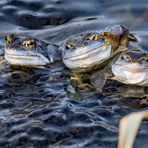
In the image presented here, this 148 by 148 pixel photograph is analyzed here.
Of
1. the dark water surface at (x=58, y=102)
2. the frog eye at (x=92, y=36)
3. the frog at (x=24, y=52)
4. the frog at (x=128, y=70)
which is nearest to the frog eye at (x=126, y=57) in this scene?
the frog at (x=128, y=70)

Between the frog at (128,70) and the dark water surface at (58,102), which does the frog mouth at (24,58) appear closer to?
the dark water surface at (58,102)

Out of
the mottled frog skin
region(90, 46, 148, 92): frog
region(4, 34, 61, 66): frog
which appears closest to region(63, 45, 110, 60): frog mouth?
the mottled frog skin

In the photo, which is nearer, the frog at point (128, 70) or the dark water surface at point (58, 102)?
the dark water surface at point (58, 102)

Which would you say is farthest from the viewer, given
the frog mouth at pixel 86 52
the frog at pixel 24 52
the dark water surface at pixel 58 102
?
the frog at pixel 24 52

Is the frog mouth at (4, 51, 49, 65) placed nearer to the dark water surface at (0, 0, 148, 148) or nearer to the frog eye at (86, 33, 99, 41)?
the dark water surface at (0, 0, 148, 148)

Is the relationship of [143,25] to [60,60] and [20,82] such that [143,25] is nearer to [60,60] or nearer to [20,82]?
[60,60]

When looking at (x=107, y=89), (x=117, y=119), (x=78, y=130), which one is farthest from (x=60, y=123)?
(x=107, y=89)

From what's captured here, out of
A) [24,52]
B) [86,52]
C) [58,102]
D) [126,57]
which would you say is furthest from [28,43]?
[126,57]

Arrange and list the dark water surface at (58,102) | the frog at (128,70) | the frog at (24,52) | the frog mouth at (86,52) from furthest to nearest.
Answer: the frog at (24,52) → the frog mouth at (86,52) → the frog at (128,70) → the dark water surface at (58,102)

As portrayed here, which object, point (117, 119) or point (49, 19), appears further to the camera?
point (49, 19)

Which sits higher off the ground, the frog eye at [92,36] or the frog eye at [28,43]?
the frog eye at [92,36]
